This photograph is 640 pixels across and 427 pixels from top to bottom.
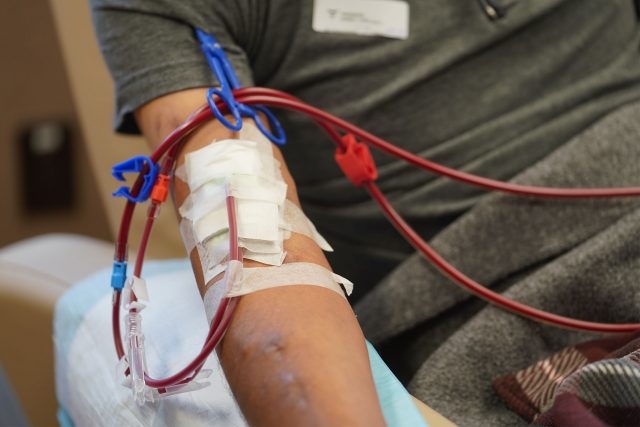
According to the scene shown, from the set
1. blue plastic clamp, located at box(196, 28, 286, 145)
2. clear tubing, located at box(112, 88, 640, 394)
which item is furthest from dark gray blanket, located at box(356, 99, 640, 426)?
blue plastic clamp, located at box(196, 28, 286, 145)

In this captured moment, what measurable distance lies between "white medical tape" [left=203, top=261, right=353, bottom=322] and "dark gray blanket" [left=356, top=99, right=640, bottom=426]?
0.22 metres

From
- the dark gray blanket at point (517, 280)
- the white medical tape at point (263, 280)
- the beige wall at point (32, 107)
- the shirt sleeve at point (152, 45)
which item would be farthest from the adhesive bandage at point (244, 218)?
the beige wall at point (32, 107)

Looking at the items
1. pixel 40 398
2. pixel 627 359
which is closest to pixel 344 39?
pixel 627 359

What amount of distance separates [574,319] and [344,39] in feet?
1.25

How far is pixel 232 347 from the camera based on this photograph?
0.51m

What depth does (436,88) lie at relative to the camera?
2.76 feet

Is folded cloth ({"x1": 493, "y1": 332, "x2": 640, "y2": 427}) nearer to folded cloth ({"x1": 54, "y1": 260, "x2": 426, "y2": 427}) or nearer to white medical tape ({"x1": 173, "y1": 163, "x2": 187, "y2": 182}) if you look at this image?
folded cloth ({"x1": 54, "y1": 260, "x2": 426, "y2": 427})

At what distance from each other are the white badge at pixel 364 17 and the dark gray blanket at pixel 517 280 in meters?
0.22

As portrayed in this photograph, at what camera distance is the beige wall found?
5.27 ft

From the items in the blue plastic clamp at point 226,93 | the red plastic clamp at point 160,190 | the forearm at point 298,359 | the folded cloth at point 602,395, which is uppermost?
the blue plastic clamp at point 226,93

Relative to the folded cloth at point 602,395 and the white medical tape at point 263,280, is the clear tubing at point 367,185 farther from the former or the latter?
the folded cloth at point 602,395

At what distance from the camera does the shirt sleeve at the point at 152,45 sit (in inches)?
26.8

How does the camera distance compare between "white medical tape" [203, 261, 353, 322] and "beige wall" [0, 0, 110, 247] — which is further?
"beige wall" [0, 0, 110, 247]

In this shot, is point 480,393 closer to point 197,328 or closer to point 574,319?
point 574,319
